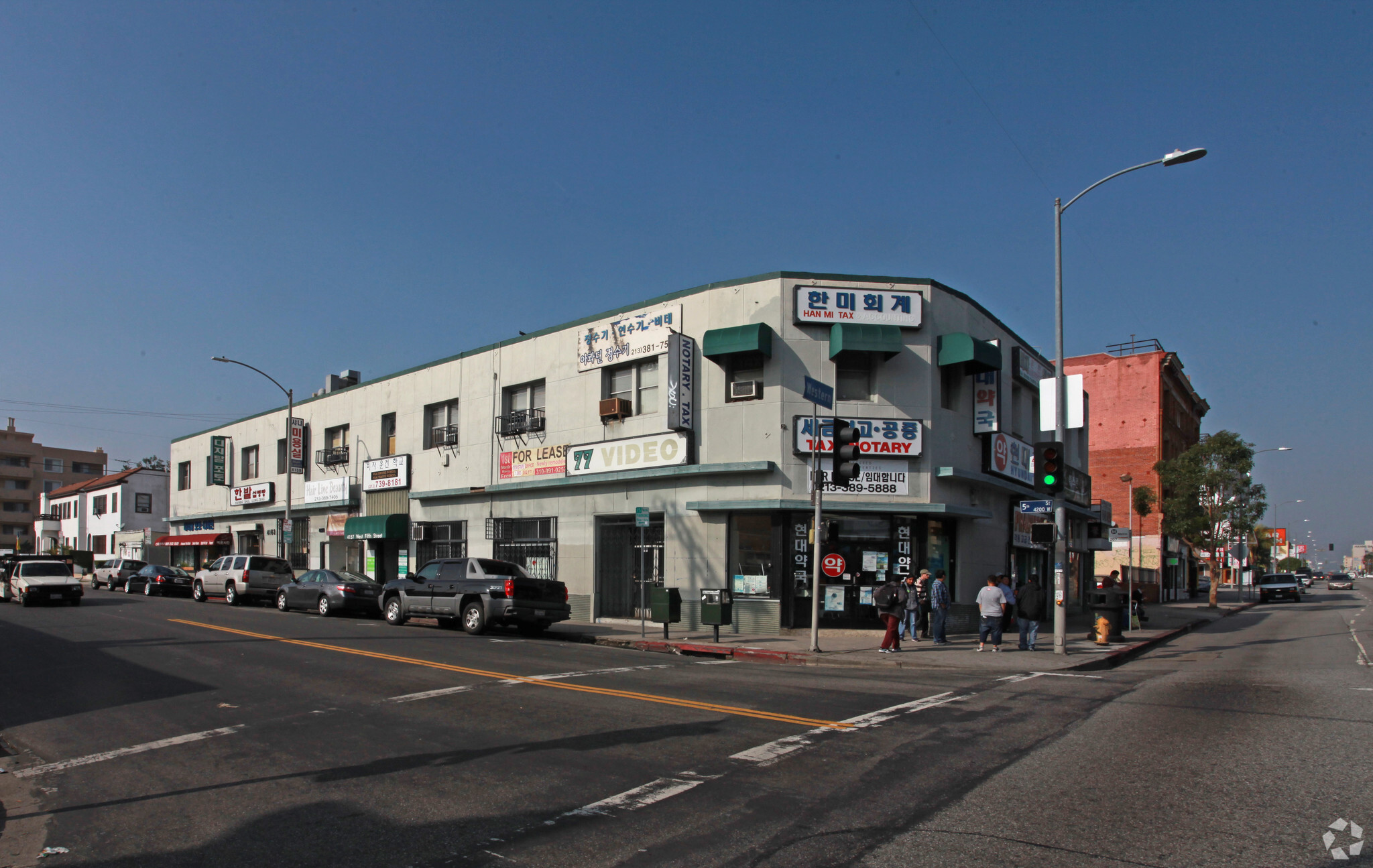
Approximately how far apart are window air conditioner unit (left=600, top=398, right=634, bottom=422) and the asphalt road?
1074 cm

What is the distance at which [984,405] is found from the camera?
22.8 metres

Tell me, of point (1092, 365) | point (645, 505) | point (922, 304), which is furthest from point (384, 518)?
point (1092, 365)

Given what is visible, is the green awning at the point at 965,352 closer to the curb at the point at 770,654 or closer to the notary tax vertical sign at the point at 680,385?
the notary tax vertical sign at the point at 680,385

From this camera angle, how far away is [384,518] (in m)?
31.4

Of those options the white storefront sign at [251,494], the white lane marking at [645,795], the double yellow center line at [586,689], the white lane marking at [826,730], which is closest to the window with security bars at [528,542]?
the double yellow center line at [586,689]

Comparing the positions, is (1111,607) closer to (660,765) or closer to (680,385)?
(680,385)

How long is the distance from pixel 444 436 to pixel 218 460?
67.3 ft

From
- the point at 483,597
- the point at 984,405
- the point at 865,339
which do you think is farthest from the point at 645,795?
the point at 984,405

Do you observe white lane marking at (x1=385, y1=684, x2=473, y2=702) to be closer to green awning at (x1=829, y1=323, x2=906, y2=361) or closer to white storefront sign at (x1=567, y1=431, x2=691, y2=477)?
white storefront sign at (x1=567, y1=431, x2=691, y2=477)

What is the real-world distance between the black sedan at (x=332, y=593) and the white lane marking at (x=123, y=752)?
53.8 feet

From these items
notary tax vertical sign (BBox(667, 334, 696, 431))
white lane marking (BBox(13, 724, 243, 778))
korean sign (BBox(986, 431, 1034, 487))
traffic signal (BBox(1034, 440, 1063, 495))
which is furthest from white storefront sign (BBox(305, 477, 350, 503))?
white lane marking (BBox(13, 724, 243, 778))

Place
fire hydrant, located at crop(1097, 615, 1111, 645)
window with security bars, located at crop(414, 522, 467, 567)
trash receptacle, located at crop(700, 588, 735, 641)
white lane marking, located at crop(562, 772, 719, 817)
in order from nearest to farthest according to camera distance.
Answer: white lane marking, located at crop(562, 772, 719, 817) → trash receptacle, located at crop(700, 588, 735, 641) → fire hydrant, located at crop(1097, 615, 1111, 645) → window with security bars, located at crop(414, 522, 467, 567)

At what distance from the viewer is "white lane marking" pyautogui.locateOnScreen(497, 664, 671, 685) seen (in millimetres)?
12272

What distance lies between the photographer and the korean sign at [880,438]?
20750 millimetres
